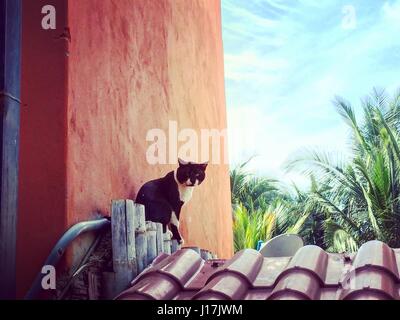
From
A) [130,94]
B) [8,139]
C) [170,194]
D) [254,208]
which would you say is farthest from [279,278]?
[254,208]

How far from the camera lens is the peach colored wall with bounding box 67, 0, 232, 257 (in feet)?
7.50

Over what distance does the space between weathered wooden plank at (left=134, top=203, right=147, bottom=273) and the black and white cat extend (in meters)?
1.07

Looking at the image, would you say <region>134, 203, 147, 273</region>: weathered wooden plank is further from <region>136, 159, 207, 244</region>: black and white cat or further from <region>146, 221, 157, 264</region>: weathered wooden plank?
<region>136, 159, 207, 244</region>: black and white cat

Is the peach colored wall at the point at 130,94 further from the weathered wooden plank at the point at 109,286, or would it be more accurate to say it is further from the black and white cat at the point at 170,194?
the weathered wooden plank at the point at 109,286

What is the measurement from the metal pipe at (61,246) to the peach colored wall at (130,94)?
73mm

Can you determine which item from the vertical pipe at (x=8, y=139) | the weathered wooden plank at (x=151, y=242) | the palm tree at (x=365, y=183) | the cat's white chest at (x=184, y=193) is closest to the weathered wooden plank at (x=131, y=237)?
the weathered wooden plank at (x=151, y=242)

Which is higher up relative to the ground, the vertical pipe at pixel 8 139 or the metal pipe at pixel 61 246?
the vertical pipe at pixel 8 139

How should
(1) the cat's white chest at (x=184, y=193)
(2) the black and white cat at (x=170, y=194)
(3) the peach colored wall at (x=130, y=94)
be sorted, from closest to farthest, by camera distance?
1. (3) the peach colored wall at (x=130, y=94)
2. (2) the black and white cat at (x=170, y=194)
3. (1) the cat's white chest at (x=184, y=193)

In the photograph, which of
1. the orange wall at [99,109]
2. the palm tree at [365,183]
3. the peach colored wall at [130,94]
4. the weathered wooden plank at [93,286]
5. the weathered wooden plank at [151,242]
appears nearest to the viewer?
the weathered wooden plank at [93,286]

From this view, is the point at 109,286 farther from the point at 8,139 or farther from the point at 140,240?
the point at 8,139

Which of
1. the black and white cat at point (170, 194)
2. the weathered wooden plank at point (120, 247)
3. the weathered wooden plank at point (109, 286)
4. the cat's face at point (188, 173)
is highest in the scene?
the cat's face at point (188, 173)

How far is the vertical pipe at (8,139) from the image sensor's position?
153 centimetres

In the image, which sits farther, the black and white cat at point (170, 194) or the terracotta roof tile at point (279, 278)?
the black and white cat at point (170, 194)

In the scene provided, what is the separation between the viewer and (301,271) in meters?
1.76
